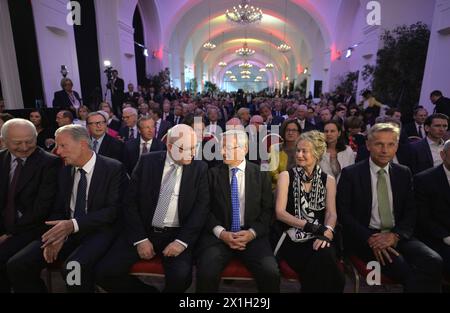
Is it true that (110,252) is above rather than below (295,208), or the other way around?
below

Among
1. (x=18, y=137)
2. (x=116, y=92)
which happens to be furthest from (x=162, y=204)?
(x=116, y=92)

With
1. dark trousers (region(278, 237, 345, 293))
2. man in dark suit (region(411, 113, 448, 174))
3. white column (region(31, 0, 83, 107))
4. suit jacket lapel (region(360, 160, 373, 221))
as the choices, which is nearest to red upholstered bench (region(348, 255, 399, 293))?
dark trousers (region(278, 237, 345, 293))

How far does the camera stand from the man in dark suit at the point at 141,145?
362 centimetres

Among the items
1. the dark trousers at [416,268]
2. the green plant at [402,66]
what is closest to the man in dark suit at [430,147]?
the dark trousers at [416,268]

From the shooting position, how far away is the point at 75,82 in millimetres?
7211

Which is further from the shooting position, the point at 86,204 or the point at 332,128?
the point at 332,128

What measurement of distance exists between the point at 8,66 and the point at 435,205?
278 inches

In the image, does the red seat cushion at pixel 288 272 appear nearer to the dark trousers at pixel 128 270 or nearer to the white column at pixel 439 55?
the dark trousers at pixel 128 270

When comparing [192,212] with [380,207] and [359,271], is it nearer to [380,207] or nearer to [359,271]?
[359,271]

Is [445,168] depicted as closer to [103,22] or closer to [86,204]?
[86,204]

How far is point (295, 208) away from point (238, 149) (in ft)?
2.08

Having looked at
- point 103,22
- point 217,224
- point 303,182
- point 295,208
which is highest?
point 103,22

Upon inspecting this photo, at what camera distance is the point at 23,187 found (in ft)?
7.48
